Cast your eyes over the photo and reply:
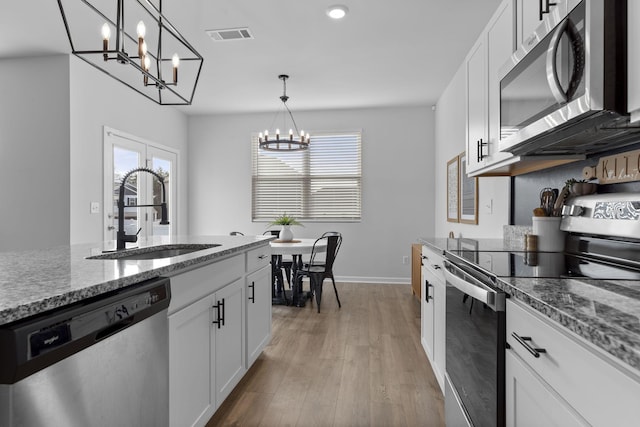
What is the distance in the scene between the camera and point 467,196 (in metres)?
3.90

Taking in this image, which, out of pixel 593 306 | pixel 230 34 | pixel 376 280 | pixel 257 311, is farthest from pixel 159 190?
pixel 593 306

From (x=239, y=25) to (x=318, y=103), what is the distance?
235cm

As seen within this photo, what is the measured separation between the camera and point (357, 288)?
532 centimetres

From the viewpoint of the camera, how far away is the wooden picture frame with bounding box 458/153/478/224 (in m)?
3.59

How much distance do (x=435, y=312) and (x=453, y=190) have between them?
2537 millimetres

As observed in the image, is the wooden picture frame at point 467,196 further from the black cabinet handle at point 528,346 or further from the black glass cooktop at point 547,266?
the black cabinet handle at point 528,346

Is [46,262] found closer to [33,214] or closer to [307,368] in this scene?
[307,368]

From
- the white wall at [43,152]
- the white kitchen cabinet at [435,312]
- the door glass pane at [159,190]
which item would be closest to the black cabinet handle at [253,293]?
the white kitchen cabinet at [435,312]

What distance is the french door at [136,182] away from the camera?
4.26 m

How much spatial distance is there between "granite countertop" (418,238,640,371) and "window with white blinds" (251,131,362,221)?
15.4 feet

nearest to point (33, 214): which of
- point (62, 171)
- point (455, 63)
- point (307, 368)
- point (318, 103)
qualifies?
point (62, 171)

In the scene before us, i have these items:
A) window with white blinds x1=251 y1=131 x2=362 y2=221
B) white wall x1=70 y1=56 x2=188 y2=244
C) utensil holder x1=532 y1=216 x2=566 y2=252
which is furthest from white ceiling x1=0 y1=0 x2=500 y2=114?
utensil holder x1=532 y1=216 x2=566 y2=252

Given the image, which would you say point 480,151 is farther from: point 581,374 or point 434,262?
point 581,374

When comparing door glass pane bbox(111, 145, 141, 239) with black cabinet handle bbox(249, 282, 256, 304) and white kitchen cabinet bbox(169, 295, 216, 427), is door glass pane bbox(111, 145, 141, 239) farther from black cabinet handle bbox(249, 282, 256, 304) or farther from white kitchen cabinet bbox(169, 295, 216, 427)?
white kitchen cabinet bbox(169, 295, 216, 427)
